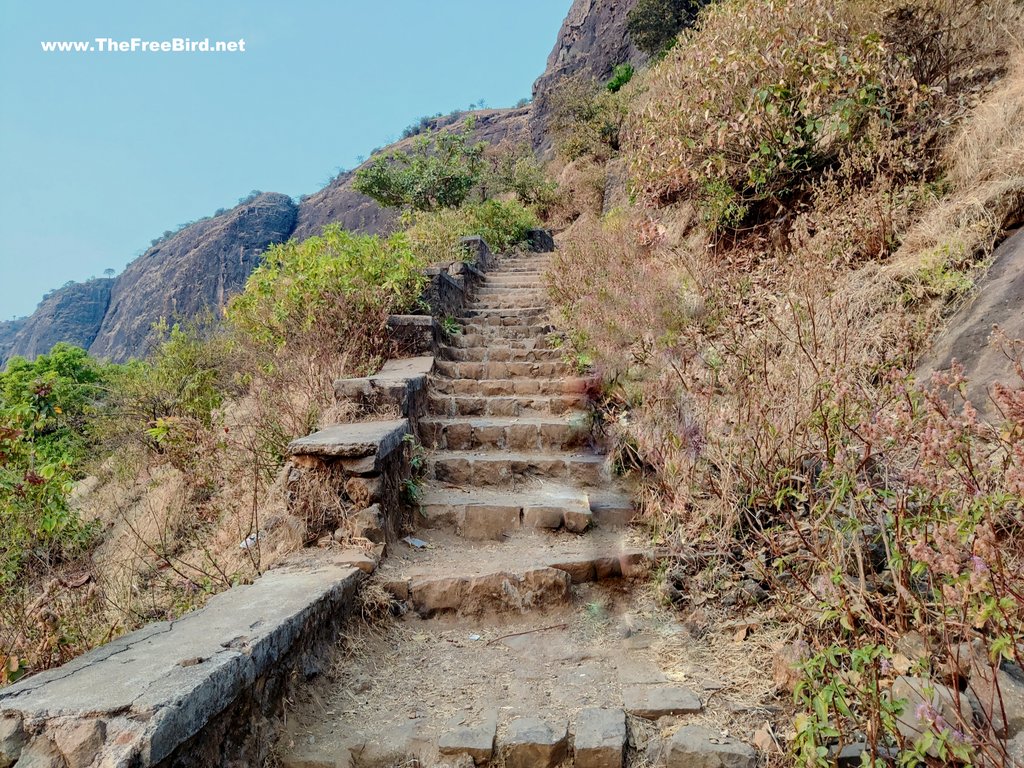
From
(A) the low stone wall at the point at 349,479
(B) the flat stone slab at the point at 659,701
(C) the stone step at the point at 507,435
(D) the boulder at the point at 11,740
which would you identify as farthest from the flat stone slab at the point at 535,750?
(C) the stone step at the point at 507,435

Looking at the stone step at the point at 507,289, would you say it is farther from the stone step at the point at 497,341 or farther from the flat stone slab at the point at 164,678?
the flat stone slab at the point at 164,678

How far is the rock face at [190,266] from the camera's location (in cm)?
5088

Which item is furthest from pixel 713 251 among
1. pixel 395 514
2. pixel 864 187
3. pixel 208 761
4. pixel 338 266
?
pixel 208 761

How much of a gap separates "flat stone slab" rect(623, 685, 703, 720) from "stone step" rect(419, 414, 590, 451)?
2609 mm

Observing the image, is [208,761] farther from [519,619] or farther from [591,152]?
[591,152]

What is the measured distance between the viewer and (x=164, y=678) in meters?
1.79

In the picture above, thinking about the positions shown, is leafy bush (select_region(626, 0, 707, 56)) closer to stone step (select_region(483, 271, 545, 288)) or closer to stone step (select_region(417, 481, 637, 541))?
stone step (select_region(483, 271, 545, 288))

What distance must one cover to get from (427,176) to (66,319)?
6458 centimetres

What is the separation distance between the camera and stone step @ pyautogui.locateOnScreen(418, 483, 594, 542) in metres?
4.03

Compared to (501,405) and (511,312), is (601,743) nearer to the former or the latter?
(501,405)

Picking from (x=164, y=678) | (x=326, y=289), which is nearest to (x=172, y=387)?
(x=326, y=289)

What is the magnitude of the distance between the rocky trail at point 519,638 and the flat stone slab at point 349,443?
0.60m

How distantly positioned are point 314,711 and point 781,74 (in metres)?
6.07

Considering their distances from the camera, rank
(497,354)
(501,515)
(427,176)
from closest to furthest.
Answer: (501,515) < (497,354) < (427,176)
